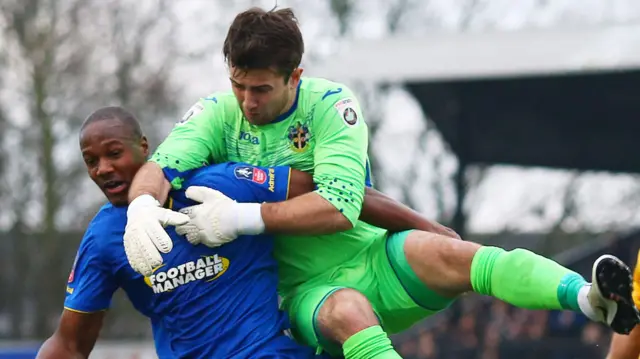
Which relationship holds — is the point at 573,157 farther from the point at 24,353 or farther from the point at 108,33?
the point at 108,33

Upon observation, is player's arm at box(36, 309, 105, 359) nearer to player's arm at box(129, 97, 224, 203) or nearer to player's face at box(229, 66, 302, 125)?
player's arm at box(129, 97, 224, 203)

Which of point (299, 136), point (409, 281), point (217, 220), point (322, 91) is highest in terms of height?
point (322, 91)

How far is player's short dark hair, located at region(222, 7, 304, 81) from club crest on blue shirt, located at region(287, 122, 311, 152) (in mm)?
217

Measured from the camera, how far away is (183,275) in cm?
435

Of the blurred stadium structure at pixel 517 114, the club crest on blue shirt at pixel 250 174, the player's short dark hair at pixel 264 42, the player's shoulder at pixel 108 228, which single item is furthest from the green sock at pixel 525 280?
the blurred stadium structure at pixel 517 114

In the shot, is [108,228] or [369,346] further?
[108,228]

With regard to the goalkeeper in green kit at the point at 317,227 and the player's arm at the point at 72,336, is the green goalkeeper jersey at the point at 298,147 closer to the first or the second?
the goalkeeper in green kit at the point at 317,227

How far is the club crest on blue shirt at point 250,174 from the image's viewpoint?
14.5ft

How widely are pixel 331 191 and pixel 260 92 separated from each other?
1.50 feet

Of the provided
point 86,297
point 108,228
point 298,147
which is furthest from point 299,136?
point 86,297

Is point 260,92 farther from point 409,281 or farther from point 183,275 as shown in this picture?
point 409,281

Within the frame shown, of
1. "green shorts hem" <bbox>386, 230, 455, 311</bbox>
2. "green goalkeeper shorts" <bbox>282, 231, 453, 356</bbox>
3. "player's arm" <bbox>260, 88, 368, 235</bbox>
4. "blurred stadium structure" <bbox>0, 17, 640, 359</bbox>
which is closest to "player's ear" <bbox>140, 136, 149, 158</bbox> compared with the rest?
"player's arm" <bbox>260, 88, 368, 235</bbox>

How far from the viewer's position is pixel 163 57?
24031 millimetres

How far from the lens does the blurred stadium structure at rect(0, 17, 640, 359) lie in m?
13.4
